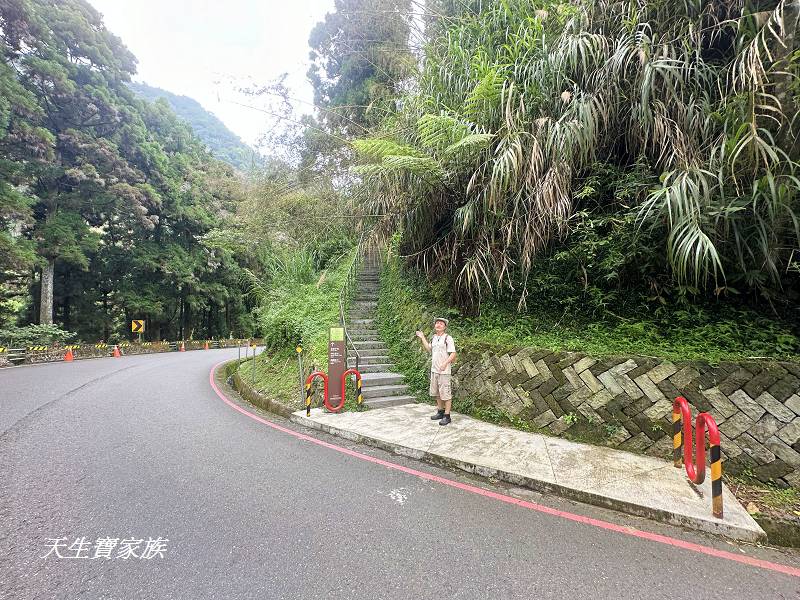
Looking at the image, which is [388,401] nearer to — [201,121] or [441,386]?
[441,386]

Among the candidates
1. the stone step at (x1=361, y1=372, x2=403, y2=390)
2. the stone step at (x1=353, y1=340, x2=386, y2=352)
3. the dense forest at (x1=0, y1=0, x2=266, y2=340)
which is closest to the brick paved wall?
the stone step at (x1=361, y1=372, x2=403, y2=390)

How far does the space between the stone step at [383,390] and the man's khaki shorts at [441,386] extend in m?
1.49

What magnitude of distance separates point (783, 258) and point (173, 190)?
29.3 metres

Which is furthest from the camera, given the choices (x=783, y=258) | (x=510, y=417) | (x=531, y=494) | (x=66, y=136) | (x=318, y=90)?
(x=66, y=136)

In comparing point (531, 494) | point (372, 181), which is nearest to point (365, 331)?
point (372, 181)

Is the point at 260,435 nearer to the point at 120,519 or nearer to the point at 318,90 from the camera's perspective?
the point at 120,519

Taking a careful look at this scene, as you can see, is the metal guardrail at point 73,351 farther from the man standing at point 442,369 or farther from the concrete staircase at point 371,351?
the man standing at point 442,369

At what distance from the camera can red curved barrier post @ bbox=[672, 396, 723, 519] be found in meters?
2.85

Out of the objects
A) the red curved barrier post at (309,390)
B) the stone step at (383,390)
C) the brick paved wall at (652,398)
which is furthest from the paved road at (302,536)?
the stone step at (383,390)

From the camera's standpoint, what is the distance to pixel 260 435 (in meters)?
5.19

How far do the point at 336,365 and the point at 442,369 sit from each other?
6.37 ft

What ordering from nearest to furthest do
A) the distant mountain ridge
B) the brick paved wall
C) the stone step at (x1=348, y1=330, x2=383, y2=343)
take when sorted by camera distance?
1. the brick paved wall
2. the stone step at (x1=348, y1=330, x2=383, y2=343)
3. the distant mountain ridge

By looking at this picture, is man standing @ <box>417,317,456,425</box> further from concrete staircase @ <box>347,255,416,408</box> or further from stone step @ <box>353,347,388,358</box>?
stone step @ <box>353,347,388,358</box>

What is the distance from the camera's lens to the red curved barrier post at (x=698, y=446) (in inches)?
112
